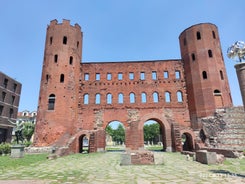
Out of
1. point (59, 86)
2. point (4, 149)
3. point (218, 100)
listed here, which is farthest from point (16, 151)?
point (218, 100)

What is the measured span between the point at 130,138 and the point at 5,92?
76.9 ft

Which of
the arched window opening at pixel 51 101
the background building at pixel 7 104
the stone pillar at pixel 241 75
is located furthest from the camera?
the background building at pixel 7 104

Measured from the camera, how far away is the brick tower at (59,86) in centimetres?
1938

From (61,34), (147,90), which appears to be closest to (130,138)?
(147,90)

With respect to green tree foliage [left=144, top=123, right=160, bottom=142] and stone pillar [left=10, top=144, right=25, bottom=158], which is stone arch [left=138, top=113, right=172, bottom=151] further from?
green tree foliage [left=144, top=123, right=160, bottom=142]

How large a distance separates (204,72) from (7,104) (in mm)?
31829

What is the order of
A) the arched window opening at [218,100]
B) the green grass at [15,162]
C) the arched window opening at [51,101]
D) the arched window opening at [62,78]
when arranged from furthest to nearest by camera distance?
the arched window opening at [62,78], the arched window opening at [218,100], the arched window opening at [51,101], the green grass at [15,162]

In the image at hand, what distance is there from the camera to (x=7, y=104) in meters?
30.0

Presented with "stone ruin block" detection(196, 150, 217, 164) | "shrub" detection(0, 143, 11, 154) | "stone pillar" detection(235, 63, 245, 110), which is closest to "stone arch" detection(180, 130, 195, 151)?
"stone ruin block" detection(196, 150, 217, 164)

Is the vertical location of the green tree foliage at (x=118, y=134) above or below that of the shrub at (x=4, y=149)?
above

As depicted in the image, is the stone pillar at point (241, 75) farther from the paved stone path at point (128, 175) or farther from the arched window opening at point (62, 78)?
the arched window opening at point (62, 78)

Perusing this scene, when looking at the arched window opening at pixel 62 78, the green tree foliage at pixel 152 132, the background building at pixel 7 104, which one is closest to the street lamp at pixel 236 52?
the arched window opening at pixel 62 78

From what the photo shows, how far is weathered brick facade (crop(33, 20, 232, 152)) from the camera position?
20312 mm

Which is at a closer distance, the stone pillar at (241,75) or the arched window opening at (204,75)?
the stone pillar at (241,75)
